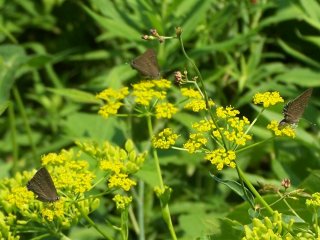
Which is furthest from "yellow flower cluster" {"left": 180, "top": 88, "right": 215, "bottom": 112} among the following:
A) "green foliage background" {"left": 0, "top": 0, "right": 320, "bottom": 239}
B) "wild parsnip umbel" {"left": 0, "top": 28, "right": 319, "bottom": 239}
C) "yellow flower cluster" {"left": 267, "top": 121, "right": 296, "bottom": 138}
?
"green foliage background" {"left": 0, "top": 0, "right": 320, "bottom": 239}

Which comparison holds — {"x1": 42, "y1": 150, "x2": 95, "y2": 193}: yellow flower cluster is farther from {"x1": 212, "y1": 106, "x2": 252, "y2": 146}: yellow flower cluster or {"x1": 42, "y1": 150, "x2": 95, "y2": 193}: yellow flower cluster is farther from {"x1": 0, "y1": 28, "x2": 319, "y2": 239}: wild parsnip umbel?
{"x1": 212, "y1": 106, "x2": 252, "y2": 146}: yellow flower cluster

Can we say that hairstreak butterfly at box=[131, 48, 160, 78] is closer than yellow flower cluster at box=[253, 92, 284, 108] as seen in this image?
No

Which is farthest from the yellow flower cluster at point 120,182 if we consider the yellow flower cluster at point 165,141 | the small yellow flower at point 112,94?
the small yellow flower at point 112,94

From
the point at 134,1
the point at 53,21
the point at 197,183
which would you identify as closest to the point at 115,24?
the point at 134,1

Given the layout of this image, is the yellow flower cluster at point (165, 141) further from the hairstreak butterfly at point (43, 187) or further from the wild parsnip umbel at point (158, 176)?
the hairstreak butterfly at point (43, 187)

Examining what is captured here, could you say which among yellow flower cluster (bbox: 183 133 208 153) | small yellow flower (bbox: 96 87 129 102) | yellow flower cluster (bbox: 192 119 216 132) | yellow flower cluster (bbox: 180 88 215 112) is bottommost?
yellow flower cluster (bbox: 183 133 208 153)

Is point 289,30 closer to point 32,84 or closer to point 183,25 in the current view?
point 183,25
